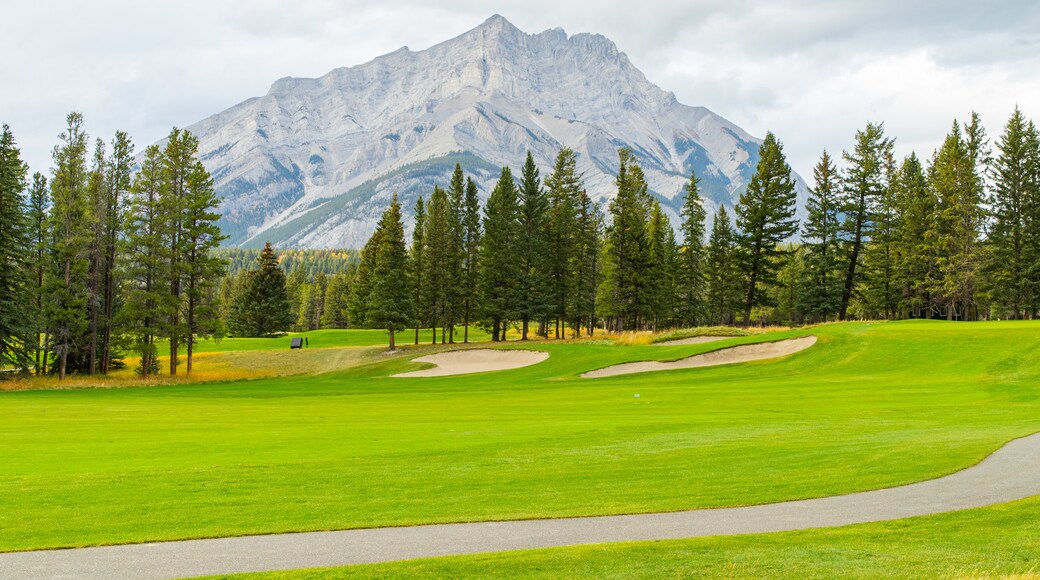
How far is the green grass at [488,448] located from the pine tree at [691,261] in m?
48.4

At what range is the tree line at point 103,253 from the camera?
44.6 m

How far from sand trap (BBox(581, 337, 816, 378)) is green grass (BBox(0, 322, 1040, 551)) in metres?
5.60

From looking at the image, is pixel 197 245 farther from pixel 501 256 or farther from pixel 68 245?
pixel 501 256

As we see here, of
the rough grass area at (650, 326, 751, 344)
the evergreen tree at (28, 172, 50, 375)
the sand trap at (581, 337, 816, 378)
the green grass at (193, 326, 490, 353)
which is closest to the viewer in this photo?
the sand trap at (581, 337, 816, 378)

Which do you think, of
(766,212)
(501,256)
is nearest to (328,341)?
(501,256)

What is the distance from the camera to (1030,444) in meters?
15.5

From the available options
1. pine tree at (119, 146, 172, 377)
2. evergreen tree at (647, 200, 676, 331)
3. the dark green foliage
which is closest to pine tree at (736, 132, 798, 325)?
evergreen tree at (647, 200, 676, 331)

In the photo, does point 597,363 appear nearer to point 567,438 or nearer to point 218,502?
point 567,438

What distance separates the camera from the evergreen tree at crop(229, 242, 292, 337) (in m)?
94.2

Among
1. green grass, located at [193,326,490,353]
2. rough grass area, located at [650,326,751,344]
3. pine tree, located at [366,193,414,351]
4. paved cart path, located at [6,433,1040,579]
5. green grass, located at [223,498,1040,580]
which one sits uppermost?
pine tree, located at [366,193,414,351]

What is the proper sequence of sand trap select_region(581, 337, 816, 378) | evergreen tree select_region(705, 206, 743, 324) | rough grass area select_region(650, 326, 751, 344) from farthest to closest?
evergreen tree select_region(705, 206, 743, 324) < rough grass area select_region(650, 326, 751, 344) < sand trap select_region(581, 337, 816, 378)

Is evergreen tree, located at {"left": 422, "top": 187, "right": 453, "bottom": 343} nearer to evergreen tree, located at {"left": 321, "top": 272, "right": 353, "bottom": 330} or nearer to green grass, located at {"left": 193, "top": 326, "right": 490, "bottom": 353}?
green grass, located at {"left": 193, "top": 326, "right": 490, "bottom": 353}

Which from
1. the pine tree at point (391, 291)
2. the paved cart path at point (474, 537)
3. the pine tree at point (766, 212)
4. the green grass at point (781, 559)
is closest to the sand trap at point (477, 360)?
the pine tree at point (391, 291)

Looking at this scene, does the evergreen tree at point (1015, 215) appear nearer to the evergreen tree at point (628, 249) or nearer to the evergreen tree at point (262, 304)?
the evergreen tree at point (628, 249)
